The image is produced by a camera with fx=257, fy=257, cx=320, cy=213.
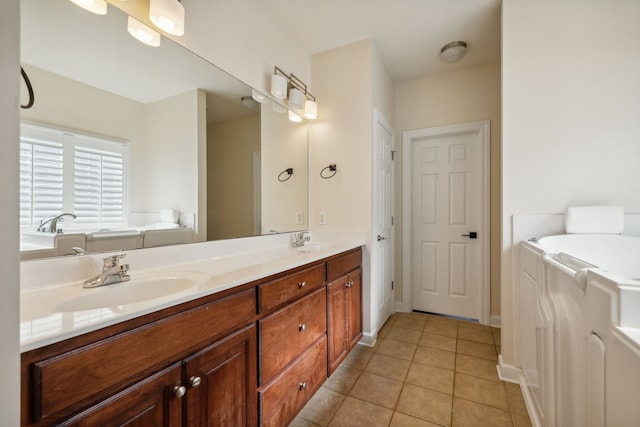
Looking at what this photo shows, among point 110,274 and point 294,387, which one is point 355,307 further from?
point 110,274

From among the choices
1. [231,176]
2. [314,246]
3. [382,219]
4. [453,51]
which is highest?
[453,51]

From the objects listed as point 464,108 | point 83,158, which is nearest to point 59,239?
point 83,158

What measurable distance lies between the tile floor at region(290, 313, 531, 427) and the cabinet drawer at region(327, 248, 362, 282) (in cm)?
72

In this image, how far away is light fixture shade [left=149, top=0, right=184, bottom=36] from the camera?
112 cm

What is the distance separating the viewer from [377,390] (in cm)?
167

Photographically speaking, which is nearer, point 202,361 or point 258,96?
point 202,361

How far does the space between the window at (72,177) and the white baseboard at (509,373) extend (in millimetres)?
2465

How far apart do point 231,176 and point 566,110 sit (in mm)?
2221

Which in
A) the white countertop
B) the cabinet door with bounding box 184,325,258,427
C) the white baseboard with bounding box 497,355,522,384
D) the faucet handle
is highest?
the faucet handle

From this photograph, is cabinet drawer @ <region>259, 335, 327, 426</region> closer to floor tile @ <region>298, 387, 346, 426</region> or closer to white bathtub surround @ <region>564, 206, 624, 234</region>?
floor tile @ <region>298, 387, 346, 426</region>

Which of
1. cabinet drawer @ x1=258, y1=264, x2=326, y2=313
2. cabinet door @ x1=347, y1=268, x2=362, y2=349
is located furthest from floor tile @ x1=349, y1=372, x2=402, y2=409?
cabinet drawer @ x1=258, y1=264, x2=326, y2=313

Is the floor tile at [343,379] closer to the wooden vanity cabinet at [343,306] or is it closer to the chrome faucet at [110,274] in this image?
the wooden vanity cabinet at [343,306]

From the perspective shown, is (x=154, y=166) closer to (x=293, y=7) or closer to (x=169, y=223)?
(x=169, y=223)

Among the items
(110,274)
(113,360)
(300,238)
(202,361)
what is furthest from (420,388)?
(110,274)
